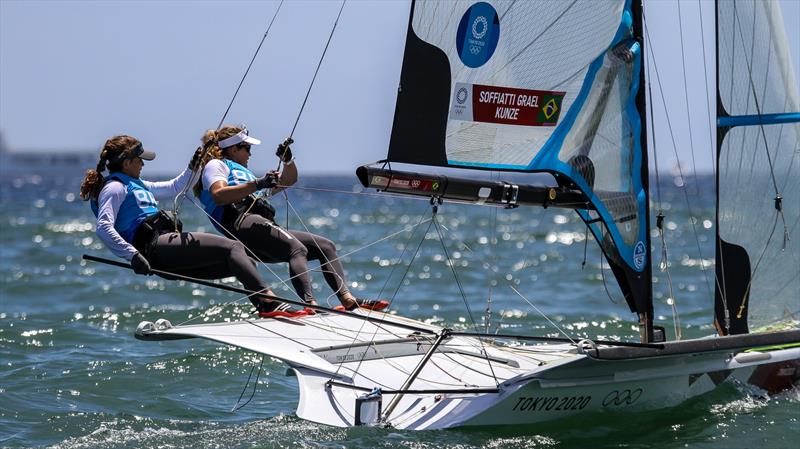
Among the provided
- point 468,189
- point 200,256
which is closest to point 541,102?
point 468,189

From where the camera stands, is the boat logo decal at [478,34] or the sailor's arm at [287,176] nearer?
the boat logo decal at [478,34]

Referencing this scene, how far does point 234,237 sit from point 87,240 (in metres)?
17.4

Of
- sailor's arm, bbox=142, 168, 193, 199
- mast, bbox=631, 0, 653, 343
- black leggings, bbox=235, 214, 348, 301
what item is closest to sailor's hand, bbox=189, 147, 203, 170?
sailor's arm, bbox=142, 168, 193, 199

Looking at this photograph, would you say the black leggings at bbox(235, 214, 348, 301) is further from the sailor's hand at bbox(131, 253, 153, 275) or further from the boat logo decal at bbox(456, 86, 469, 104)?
the boat logo decal at bbox(456, 86, 469, 104)

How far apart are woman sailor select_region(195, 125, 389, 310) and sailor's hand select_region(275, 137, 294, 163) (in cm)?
27

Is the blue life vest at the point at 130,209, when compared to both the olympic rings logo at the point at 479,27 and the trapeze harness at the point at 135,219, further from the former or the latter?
the olympic rings logo at the point at 479,27

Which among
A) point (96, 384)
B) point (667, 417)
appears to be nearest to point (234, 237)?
Answer: point (96, 384)

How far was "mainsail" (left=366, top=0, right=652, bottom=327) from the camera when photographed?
6.03m

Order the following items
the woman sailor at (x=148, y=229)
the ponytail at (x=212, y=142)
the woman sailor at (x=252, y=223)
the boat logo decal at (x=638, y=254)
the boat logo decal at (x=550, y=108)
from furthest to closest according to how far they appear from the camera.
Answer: the ponytail at (x=212, y=142), the woman sailor at (x=252, y=223), the boat logo decal at (x=638, y=254), the woman sailor at (x=148, y=229), the boat logo decal at (x=550, y=108)

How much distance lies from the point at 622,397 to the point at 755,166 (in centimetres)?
191

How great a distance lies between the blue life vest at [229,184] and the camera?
22.3 feet

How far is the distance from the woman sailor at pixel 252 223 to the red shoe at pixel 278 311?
13 centimetres

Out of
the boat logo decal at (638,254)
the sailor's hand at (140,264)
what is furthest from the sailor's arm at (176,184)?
the boat logo decal at (638,254)

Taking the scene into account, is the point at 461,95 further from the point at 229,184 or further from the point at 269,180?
the point at 229,184
